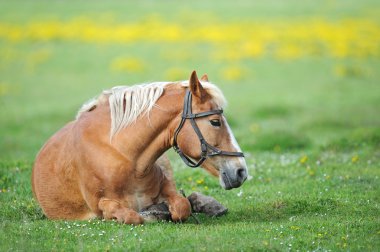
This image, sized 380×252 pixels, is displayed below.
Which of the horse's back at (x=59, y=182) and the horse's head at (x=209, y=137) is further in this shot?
the horse's back at (x=59, y=182)

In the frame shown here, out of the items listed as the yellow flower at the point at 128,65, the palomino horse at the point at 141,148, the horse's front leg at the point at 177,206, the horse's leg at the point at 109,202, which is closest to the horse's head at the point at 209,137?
the palomino horse at the point at 141,148

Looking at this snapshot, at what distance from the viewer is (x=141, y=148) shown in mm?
8586

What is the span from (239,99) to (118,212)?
16.6 m

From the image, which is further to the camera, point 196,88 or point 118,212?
Answer: point 118,212

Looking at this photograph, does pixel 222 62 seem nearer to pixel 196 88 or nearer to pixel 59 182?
pixel 59 182

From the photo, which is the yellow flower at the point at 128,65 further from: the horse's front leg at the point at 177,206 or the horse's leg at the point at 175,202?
the horse's front leg at the point at 177,206

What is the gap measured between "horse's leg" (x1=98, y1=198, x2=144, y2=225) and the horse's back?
593 millimetres

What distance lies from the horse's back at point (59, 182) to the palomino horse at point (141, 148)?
0.05 feet

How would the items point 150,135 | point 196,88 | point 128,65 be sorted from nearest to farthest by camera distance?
1. point 196,88
2. point 150,135
3. point 128,65

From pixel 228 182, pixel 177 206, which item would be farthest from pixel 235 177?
pixel 177 206

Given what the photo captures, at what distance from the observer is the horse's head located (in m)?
8.34

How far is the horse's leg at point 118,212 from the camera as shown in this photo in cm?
845

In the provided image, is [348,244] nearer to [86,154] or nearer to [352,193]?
[352,193]

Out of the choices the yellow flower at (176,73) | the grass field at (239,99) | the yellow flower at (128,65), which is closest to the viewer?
the grass field at (239,99)
